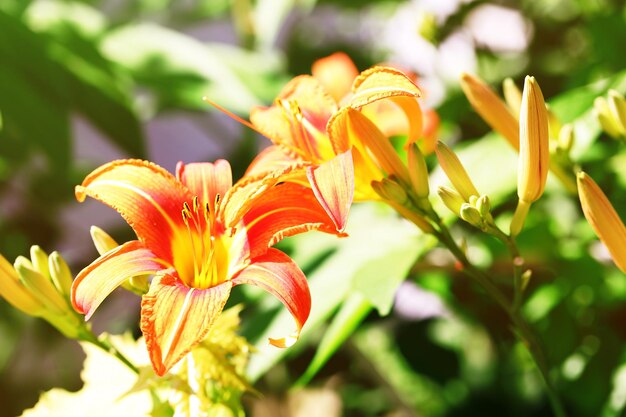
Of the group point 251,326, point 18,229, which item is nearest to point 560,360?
point 251,326

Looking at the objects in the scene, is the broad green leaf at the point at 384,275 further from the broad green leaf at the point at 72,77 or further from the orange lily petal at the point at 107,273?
the broad green leaf at the point at 72,77

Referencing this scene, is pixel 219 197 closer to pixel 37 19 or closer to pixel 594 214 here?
pixel 594 214

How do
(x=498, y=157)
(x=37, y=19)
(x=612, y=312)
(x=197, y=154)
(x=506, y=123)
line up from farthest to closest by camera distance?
(x=197, y=154) → (x=37, y=19) → (x=612, y=312) → (x=498, y=157) → (x=506, y=123)

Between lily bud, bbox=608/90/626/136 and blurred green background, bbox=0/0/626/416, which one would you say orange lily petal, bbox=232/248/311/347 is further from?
lily bud, bbox=608/90/626/136

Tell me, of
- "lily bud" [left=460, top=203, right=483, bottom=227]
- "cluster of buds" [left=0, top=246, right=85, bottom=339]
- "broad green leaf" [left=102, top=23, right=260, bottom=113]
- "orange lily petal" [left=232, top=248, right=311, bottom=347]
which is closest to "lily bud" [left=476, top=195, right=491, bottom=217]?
"lily bud" [left=460, top=203, right=483, bottom=227]

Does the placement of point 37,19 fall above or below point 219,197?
above

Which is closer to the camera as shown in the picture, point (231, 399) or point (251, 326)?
point (231, 399)
